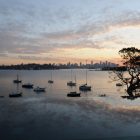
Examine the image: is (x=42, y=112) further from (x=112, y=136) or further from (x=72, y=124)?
(x=112, y=136)

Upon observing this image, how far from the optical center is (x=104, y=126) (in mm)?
16094

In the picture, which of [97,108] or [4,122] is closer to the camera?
[4,122]

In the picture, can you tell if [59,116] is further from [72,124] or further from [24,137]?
[24,137]

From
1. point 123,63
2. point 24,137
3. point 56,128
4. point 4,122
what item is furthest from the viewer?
point 123,63

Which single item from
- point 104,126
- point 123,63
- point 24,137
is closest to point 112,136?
point 104,126

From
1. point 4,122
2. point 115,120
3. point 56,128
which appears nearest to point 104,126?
point 115,120

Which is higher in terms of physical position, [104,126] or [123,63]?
[123,63]

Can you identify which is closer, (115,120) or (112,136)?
(112,136)

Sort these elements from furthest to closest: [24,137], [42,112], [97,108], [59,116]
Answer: [97,108] < [42,112] < [59,116] < [24,137]

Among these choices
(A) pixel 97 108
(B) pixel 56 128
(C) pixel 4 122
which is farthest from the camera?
(A) pixel 97 108

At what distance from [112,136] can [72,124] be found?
10.4 feet

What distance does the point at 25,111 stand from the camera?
2005 centimetres

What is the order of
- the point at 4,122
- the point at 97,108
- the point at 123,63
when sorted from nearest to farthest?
the point at 4,122 < the point at 97,108 < the point at 123,63

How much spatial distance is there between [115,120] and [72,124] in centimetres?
303
